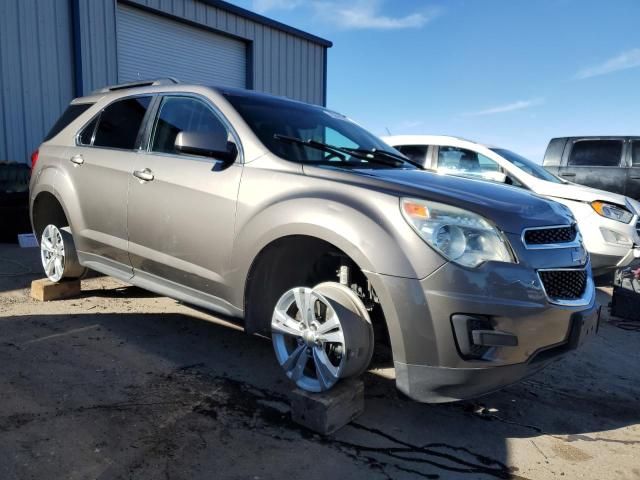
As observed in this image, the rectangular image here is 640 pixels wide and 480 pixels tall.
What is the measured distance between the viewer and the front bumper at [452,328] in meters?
2.26

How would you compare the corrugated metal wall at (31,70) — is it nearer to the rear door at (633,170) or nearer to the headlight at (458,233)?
the headlight at (458,233)

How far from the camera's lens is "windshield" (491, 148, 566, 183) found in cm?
675

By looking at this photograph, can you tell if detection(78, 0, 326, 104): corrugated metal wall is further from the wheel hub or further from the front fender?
the wheel hub

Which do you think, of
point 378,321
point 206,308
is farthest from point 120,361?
point 378,321

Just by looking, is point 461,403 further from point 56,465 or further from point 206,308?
point 56,465

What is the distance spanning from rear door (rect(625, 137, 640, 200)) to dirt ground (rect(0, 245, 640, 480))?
6067 mm

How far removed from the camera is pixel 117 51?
33.8 feet

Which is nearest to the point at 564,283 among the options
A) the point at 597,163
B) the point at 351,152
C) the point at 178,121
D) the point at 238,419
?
the point at 351,152

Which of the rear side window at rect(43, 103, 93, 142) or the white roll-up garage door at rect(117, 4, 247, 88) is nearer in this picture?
the rear side window at rect(43, 103, 93, 142)

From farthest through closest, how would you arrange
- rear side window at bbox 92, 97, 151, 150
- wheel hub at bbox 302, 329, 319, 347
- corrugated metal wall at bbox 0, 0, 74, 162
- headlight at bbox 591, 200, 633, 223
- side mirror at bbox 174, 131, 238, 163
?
corrugated metal wall at bbox 0, 0, 74, 162, headlight at bbox 591, 200, 633, 223, rear side window at bbox 92, 97, 151, 150, side mirror at bbox 174, 131, 238, 163, wheel hub at bbox 302, 329, 319, 347

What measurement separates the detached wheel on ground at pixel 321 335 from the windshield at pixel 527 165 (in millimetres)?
4920

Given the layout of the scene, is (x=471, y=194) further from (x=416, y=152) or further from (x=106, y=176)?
(x=416, y=152)

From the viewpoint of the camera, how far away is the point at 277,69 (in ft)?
46.4

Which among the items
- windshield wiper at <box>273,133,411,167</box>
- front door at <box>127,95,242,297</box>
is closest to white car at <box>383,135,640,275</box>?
windshield wiper at <box>273,133,411,167</box>
